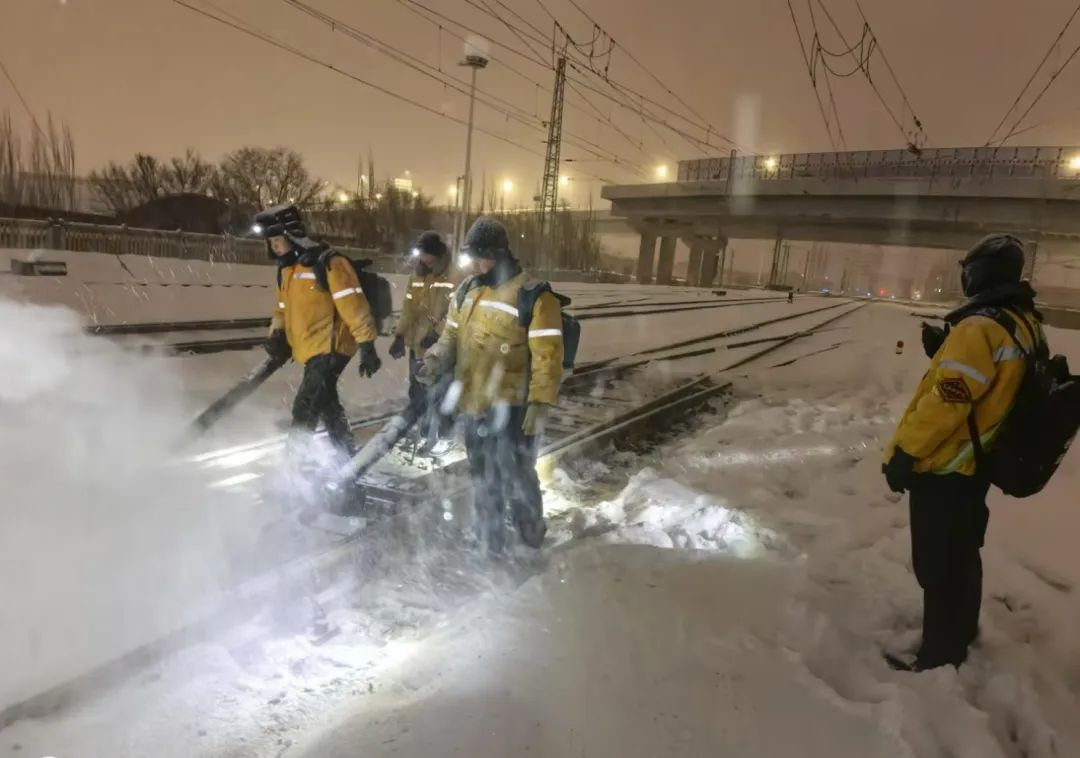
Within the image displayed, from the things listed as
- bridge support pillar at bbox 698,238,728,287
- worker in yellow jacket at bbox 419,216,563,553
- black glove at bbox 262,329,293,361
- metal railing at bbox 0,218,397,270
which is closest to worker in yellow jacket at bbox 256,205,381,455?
black glove at bbox 262,329,293,361

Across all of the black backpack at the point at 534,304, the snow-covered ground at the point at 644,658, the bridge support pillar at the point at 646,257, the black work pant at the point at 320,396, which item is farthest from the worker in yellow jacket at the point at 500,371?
the bridge support pillar at the point at 646,257

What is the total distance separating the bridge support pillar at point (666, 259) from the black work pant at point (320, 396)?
204ft

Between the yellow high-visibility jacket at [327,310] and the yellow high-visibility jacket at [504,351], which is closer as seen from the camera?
the yellow high-visibility jacket at [504,351]

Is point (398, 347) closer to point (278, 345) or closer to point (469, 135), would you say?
point (278, 345)

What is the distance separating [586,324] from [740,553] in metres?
16.9

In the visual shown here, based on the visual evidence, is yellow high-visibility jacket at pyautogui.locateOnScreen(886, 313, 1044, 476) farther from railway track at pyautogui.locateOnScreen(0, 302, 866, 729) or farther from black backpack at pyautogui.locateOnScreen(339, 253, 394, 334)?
black backpack at pyautogui.locateOnScreen(339, 253, 394, 334)

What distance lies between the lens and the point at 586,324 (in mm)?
21656

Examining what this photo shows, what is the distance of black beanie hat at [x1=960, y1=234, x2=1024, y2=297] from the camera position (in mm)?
3236

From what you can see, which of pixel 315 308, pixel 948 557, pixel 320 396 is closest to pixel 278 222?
pixel 315 308

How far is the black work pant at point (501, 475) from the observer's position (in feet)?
15.2

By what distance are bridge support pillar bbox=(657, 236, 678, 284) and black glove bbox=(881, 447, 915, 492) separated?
63869mm

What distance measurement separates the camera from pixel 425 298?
729cm

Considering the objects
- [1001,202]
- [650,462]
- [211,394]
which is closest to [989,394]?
[650,462]

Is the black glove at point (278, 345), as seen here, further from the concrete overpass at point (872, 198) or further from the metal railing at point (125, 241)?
the concrete overpass at point (872, 198)
